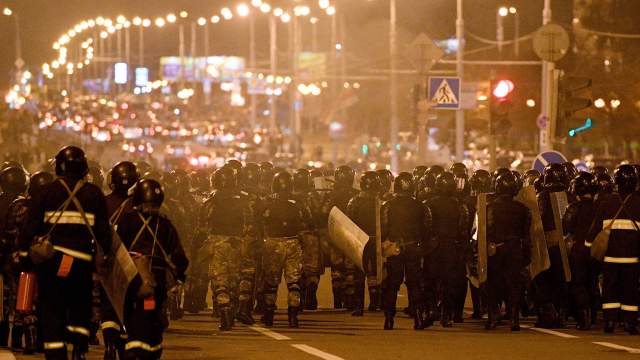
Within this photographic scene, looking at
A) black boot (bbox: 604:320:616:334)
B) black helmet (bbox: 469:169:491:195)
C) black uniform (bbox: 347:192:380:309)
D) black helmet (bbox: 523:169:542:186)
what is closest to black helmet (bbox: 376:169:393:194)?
black uniform (bbox: 347:192:380:309)

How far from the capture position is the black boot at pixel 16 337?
15102mm

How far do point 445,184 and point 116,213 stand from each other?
200 inches

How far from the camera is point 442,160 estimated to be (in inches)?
2579

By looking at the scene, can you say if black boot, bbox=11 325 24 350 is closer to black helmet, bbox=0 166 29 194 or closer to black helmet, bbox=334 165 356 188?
black helmet, bbox=0 166 29 194

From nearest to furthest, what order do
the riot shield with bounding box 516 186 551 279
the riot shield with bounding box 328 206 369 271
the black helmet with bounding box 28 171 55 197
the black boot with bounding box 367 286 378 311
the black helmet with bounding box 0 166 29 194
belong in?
1. the black helmet with bounding box 28 171 55 197
2. the black helmet with bounding box 0 166 29 194
3. the riot shield with bounding box 516 186 551 279
4. the riot shield with bounding box 328 206 369 271
5. the black boot with bounding box 367 286 378 311

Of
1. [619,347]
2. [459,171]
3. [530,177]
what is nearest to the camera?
[619,347]

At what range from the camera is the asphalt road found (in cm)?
1436

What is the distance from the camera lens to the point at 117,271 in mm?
12125

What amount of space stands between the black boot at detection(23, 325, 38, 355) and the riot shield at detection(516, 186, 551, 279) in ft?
19.5

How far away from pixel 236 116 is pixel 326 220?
124502mm

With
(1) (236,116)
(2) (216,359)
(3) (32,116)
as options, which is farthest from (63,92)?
(2) (216,359)

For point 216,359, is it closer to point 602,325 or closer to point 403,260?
point 403,260

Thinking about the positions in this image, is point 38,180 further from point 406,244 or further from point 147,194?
point 406,244

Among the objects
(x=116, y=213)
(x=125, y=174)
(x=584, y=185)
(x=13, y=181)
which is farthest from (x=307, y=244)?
(x=116, y=213)
